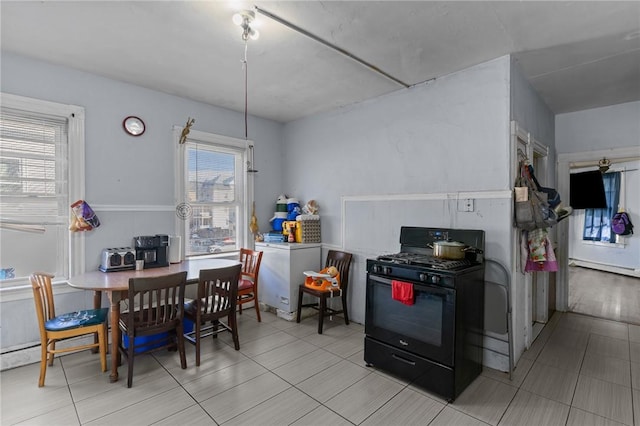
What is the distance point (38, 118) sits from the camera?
112 inches

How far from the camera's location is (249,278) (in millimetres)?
4012

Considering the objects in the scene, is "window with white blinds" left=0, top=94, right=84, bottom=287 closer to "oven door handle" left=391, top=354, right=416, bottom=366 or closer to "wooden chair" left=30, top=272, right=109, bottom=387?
"wooden chair" left=30, top=272, right=109, bottom=387

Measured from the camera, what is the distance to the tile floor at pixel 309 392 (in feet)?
6.67

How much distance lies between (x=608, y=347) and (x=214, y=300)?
12.8 ft

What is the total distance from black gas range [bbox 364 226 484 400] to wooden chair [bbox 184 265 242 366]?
4.16 ft

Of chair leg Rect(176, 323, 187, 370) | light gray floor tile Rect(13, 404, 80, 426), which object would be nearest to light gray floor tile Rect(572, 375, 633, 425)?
chair leg Rect(176, 323, 187, 370)

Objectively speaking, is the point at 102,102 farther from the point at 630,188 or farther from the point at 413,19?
the point at 630,188

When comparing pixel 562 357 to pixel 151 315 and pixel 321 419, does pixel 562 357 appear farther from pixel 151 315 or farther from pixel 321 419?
pixel 151 315

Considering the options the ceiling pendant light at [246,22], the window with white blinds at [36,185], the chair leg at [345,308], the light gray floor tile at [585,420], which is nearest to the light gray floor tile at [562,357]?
the light gray floor tile at [585,420]

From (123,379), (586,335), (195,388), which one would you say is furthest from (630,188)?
(123,379)

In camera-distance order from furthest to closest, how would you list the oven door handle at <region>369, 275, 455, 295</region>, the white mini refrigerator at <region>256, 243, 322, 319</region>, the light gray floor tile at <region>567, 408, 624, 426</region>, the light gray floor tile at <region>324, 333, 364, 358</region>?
the white mini refrigerator at <region>256, 243, 322, 319</region> < the light gray floor tile at <region>324, 333, 364, 358</region> < the oven door handle at <region>369, 275, 455, 295</region> < the light gray floor tile at <region>567, 408, 624, 426</region>

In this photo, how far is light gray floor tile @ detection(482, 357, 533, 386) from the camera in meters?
2.47

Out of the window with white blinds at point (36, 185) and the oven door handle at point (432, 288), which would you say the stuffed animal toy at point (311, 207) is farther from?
the window with white blinds at point (36, 185)

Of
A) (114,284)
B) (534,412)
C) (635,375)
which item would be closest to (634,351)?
(635,375)
